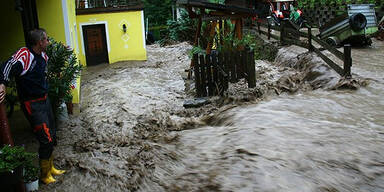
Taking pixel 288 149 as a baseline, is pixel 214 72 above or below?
above

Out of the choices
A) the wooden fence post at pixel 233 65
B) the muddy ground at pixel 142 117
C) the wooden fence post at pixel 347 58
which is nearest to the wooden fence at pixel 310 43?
the wooden fence post at pixel 347 58

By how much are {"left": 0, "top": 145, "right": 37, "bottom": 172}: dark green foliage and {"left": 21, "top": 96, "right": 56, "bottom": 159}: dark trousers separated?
1.08 ft

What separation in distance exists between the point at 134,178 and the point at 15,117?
4324 millimetres

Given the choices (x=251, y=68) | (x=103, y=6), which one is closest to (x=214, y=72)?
(x=251, y=68)

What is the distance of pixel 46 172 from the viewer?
4816mm

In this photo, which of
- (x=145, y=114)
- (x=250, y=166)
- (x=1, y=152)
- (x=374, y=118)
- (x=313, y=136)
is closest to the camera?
(x=1, y=152)

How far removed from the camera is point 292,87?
9484mm

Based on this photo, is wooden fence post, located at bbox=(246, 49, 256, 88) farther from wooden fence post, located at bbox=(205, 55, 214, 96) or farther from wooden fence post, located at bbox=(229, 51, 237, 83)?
wooden fence post, located at bbox=(205, 55, 214, 96)

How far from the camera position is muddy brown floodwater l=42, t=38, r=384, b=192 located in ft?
13.5

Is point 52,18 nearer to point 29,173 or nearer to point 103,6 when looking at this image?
point 29,173

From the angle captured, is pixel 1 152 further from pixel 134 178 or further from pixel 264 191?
pixel 264 191

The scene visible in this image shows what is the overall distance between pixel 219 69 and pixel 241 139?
14.6ft

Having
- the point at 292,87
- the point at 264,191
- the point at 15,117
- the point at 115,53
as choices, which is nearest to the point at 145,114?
the point at 15,117

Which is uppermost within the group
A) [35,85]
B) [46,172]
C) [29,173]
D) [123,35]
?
[123,35]
